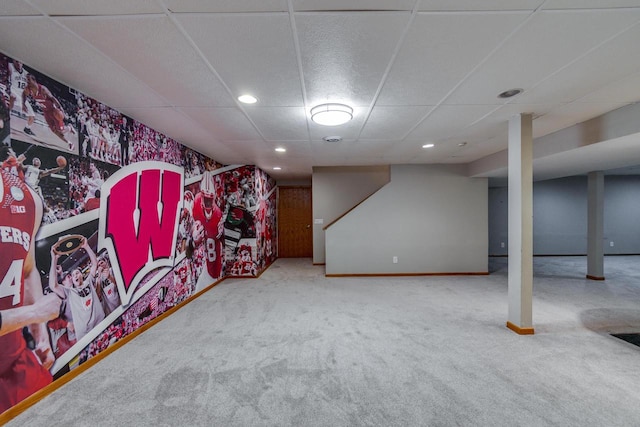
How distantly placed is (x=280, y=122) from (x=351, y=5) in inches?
64.1

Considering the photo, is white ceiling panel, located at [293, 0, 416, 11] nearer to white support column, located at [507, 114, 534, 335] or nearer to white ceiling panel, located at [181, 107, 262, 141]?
white ceiling panel, located at [181, 107, 262, 141]

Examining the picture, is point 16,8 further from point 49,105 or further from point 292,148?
point 292,148

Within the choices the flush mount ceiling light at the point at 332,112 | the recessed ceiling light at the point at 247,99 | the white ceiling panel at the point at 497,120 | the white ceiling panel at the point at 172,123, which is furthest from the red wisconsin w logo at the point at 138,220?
the white ceiling panel at the point at 497,120

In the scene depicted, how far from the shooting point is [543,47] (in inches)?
60.2

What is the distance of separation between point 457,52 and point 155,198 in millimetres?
3369

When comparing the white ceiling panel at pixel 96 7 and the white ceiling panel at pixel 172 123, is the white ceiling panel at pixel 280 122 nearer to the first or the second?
the white ceiling panel at pixel 172 123

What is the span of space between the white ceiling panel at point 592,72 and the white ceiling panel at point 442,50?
724 millimetres

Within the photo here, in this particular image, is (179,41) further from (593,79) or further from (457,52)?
(593,79)

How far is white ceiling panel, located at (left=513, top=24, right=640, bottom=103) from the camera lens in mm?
1517

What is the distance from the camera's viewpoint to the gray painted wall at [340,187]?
6484 mm

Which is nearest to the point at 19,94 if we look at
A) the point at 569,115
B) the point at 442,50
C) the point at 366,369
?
the point at 442,50

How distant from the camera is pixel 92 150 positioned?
2.23 metres

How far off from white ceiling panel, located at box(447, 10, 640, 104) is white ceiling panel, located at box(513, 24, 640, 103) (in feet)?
0.31

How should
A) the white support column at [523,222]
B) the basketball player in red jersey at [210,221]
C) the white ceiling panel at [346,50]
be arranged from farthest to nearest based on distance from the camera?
the basketball player in red jersey at [210,221], the white support column at [523,222], the white ceiling panel at [346,50]
